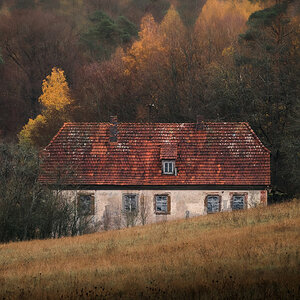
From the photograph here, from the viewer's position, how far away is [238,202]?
31.2 metres

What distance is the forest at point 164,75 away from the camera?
39.0 meters

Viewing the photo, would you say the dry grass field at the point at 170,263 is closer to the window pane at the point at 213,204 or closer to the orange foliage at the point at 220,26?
the window pane at the point at 213,204

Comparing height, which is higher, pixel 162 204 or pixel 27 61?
pixel 27 61

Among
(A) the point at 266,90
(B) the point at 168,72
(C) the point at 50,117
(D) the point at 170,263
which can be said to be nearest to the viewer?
(D) the point at 170,263

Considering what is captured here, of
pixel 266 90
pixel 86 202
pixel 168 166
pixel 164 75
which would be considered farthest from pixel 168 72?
pixel 86 202

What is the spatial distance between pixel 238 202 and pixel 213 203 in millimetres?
1344

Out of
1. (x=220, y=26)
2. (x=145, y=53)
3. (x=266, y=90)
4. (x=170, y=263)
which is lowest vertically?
(x=170, y=263)

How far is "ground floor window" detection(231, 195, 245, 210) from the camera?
31.2 metres

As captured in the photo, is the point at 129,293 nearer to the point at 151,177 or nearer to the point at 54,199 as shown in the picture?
the point at 54,199

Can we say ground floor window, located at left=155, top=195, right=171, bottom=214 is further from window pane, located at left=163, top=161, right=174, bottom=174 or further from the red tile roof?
window pane, located at left=163, top=161, right=174, bottom=174

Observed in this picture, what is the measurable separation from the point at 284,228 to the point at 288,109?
70.3ft

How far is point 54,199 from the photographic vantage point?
25.1m

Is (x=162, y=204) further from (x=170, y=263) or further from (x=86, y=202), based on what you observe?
(x=170, y=263)

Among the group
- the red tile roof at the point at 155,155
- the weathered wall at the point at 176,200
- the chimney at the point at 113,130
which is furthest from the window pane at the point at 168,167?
the chimney at the point at 113,130
